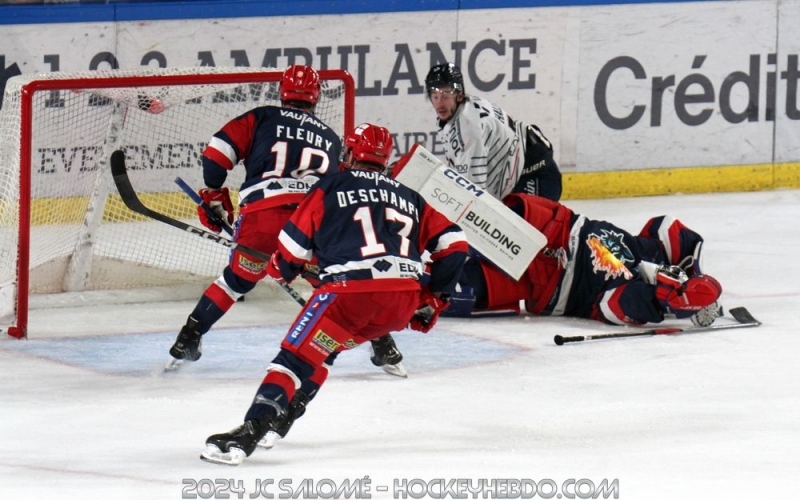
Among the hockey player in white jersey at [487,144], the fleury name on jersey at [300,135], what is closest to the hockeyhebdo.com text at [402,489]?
the fleury name on jersey at [300,135]

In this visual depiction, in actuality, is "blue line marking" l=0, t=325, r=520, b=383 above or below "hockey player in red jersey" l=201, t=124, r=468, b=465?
below

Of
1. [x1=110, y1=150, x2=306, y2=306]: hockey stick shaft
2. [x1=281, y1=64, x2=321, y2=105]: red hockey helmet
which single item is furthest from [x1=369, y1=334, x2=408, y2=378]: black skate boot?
[x1=281, y1=64, x2=321, y2=105]: red hockey helmet

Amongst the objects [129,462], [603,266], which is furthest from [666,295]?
[129,462]

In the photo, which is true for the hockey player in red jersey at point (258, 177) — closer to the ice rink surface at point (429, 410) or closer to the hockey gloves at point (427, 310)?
the ice rink surface at point (429, 410)

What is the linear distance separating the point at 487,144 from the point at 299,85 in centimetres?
142

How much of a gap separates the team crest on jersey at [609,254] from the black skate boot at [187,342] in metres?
1.80

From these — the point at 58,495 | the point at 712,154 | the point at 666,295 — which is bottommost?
the point at 58,495

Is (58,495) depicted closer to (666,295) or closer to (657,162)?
(666,295)

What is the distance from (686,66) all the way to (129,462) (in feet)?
19.5

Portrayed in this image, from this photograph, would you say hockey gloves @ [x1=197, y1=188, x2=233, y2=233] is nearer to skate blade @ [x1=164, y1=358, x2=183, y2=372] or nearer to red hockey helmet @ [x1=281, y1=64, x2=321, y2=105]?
red hockey helmet @ [x1=281, y1=64, x2=321, y2=105]

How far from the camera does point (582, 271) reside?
22.6ft

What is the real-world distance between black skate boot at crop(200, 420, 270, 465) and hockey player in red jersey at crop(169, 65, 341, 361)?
1.36m

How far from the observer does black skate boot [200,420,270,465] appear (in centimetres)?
457

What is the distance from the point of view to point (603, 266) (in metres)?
6.76
